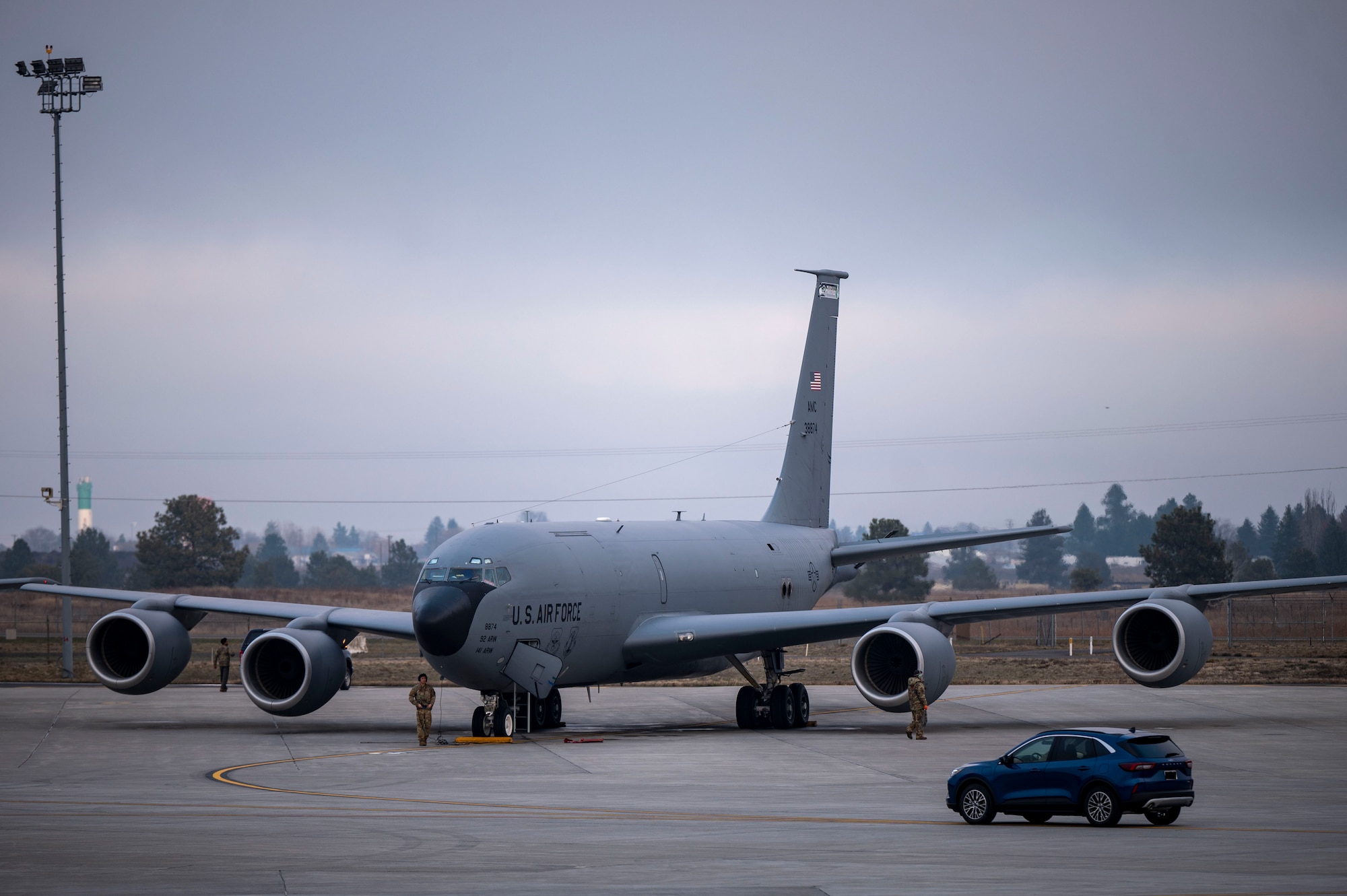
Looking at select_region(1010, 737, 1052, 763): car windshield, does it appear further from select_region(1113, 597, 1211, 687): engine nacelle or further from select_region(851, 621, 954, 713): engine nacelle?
select_region(1113, 597, 1211, 687): engine nacelle

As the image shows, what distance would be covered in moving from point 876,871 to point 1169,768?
235 inches

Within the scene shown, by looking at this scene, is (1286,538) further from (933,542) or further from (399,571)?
(933,542)

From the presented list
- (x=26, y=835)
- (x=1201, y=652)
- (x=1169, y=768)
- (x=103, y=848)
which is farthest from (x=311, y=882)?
(x=1201, y=652)

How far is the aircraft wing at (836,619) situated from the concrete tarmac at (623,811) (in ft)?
7.08

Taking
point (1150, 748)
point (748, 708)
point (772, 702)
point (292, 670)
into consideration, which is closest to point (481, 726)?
point (292, 670)

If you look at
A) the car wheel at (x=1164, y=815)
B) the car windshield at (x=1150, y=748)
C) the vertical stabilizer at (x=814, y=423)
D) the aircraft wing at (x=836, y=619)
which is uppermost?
the vertical stabilizer at (x=814, y=423)

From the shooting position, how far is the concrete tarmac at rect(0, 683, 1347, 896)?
16.2 metres

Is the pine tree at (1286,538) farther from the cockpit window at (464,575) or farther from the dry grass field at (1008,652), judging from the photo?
the cockpit window at (464,575)

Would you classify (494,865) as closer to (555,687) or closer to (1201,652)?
(555,687)

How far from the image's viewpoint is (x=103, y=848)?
1845 centimetres

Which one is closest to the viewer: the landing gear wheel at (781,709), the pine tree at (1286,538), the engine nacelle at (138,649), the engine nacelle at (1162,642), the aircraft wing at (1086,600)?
the engine nacelle at (1162,642)

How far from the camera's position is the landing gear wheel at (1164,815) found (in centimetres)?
2053

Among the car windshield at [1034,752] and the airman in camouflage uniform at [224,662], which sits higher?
the car windshield at [1034,752]

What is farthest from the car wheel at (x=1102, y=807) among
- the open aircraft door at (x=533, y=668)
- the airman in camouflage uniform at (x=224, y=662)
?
the airman in camouflage uniform at (x=224, y=662)
